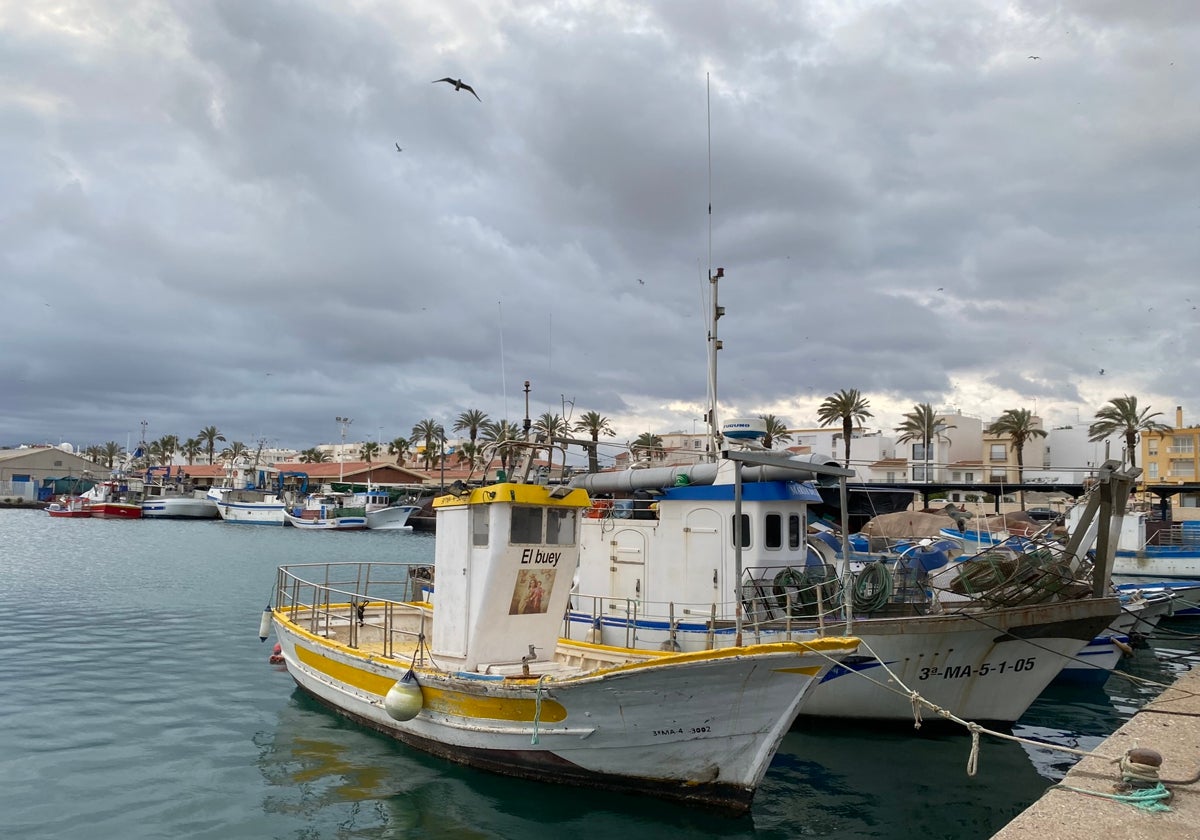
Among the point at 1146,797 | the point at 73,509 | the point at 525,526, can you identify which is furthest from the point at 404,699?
the point at 73,509

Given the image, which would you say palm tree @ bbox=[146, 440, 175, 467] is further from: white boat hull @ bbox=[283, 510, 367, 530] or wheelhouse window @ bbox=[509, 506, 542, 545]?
wheelhouse window @ bbox=[509, 506, 542, 545]

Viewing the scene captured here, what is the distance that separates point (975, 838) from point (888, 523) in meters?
26.6

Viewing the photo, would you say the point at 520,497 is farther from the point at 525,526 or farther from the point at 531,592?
the point at 531,592

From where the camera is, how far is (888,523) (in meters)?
35.0

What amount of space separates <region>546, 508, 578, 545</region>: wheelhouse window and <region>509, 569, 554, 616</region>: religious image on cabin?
1.47ft

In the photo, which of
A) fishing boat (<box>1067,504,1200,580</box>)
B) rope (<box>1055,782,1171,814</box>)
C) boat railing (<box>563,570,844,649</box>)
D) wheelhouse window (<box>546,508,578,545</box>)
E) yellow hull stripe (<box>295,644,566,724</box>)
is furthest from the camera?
fishing boat (<box>1067,504,1200,580</box>)

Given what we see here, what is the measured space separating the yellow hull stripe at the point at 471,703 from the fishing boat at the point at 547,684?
2 centimetres

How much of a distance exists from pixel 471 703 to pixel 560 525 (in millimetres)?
2579

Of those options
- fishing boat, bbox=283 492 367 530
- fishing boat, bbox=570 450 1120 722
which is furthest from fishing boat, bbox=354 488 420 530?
fishing boat, bbox=570 450 1120 722

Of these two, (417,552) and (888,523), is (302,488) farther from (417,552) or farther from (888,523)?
(888,523)

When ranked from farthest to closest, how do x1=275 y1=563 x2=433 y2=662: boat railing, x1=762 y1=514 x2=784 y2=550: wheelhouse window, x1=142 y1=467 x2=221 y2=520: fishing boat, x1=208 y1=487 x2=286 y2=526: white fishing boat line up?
1. x1=142 y1=467 x2=221 y2=520: fishing boat
2. x1=208 y1=487 x2=286 y2=526: white fishing boat
3. x1=275 y1=563 x2=433 y2=662: boat railing
4. x1=762 y1=514 x2=784 y2=550: wheelhouse window

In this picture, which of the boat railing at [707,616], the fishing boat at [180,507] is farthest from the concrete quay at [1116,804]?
the fishing boat at [180,507]

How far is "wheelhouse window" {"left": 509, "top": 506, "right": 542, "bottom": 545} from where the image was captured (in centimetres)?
1086

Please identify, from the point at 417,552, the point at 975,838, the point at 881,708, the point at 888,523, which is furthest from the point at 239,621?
the point at 417,552
